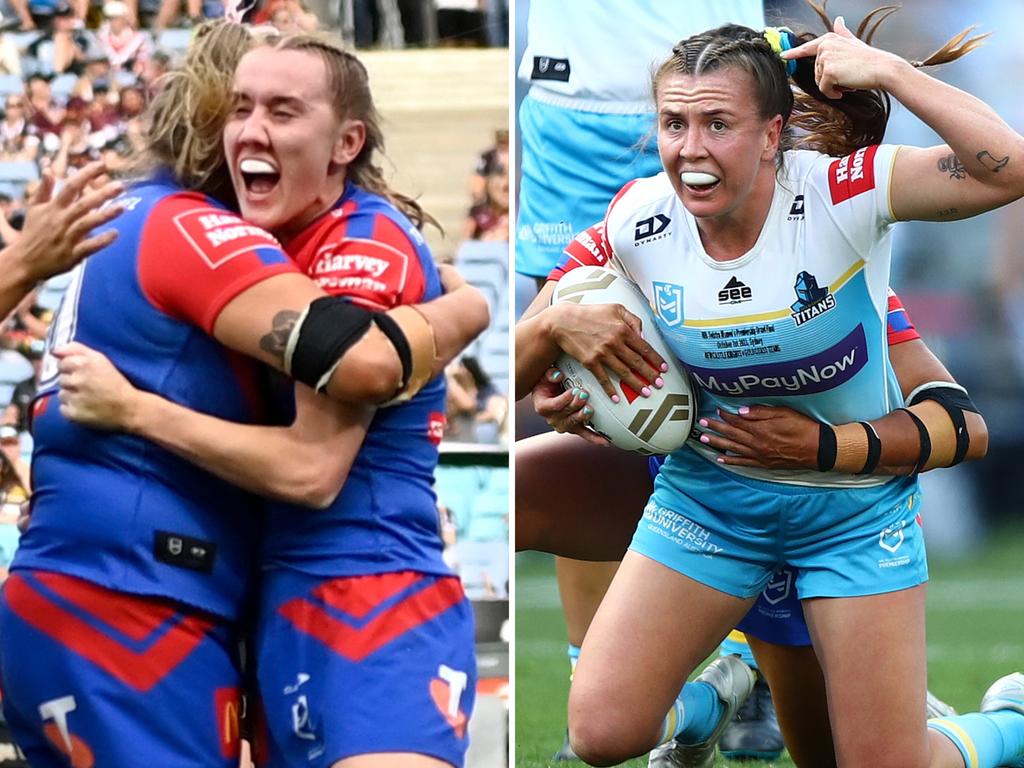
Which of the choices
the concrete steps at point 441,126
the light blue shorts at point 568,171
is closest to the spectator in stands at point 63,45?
the concrete steps at point 441,126

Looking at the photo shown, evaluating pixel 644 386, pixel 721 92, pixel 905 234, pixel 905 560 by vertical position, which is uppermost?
pixel 721 92

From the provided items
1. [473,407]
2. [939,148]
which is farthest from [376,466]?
[473,407]

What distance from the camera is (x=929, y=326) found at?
7.32m

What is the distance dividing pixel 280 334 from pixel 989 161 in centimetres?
143

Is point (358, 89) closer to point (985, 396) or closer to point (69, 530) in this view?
point (69, 530)

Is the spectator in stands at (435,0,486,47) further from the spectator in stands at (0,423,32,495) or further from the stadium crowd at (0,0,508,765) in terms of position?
the spectator in stands at (0,423,32,495)

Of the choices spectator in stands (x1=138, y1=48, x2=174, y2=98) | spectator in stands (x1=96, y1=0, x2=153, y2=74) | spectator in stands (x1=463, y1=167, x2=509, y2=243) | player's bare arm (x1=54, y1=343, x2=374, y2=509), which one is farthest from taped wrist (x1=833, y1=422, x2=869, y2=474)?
spectator in stands (x1=96, y1=0, x2=153, y2=74)

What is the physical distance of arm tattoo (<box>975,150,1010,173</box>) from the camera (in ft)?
9.07

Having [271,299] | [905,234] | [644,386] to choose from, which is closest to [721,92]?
[644,386]

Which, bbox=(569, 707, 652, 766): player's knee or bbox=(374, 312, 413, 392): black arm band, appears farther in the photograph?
bbox=(569, 707, 652, 766): player's knee

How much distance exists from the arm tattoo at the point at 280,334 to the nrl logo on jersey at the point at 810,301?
1.15 m

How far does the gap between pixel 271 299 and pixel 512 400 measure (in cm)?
113

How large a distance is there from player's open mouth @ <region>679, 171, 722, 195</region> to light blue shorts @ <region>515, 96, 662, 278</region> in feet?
3.09

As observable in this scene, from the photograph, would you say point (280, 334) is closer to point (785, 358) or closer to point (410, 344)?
point (410, 344)
